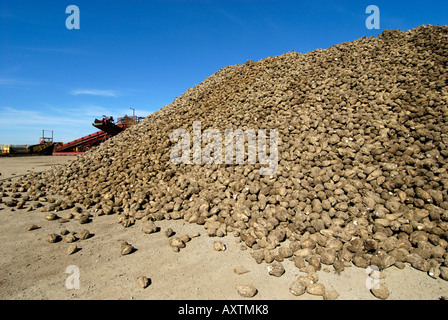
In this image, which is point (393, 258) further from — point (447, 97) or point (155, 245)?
point (447, 97)

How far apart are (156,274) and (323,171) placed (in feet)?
10.5

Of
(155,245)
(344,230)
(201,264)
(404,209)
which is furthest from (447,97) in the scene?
(155,245)

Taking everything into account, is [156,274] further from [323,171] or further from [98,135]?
[98,135]

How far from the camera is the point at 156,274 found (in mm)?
3092

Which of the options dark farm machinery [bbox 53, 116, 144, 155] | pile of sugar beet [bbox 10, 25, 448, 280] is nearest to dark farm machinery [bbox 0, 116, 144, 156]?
dark farm machinery [bbox 53, 116, 144, 155]

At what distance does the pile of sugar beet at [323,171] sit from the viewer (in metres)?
3.44

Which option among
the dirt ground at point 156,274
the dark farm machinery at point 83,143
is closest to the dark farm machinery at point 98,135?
the dark farm machinery at point 83,143

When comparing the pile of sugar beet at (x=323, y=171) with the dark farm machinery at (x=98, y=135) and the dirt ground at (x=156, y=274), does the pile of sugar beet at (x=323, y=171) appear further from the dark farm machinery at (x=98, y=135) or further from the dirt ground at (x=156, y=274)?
the dark farm machinery at (x=98, y=135)

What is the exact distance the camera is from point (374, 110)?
5.46 meters

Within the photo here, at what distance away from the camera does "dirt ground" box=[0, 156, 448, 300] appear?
8.90 feet

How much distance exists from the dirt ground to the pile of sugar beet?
23 cm

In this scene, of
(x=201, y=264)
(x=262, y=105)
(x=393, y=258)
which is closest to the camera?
(x=393, y=258)

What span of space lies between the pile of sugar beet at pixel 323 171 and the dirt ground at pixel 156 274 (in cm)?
23
